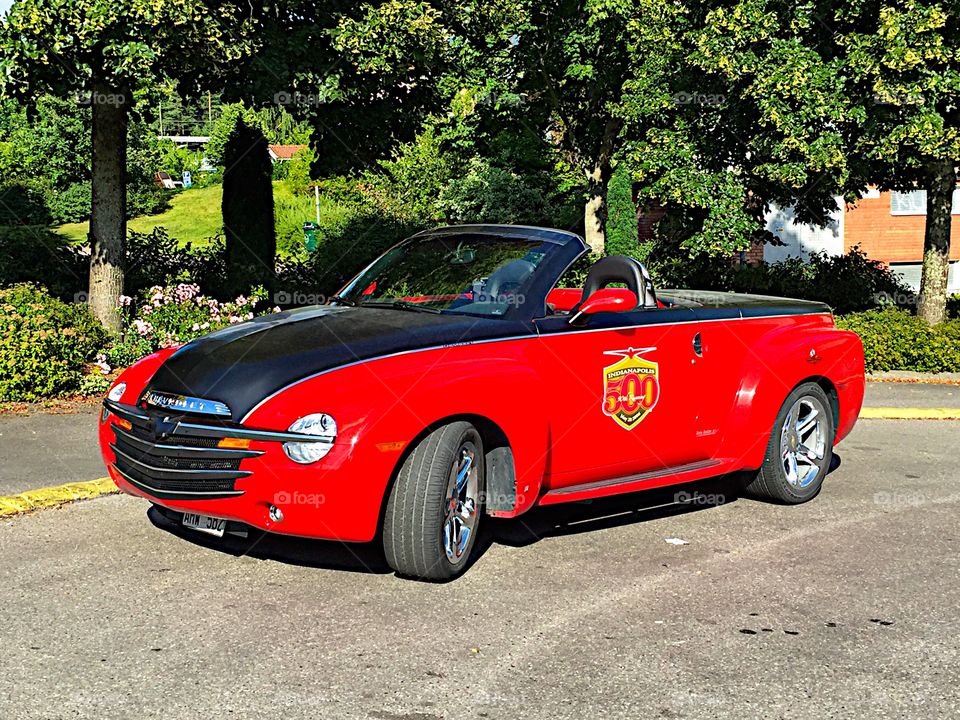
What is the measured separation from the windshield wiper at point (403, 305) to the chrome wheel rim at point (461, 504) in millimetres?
1000

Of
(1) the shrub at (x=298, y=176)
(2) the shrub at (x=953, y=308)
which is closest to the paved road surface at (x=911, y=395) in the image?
(2) the shrub at (x=953, y=308)

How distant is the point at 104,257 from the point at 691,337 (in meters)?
8.97

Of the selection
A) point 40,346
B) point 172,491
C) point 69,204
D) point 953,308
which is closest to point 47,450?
point 40,346

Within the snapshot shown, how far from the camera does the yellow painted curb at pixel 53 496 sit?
6934mm

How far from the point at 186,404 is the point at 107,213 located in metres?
9.15

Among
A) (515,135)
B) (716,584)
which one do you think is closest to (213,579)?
(716,584)

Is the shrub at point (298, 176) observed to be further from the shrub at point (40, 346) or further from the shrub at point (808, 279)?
the shrub at point (40, 346)

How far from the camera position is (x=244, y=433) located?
524 centimetres

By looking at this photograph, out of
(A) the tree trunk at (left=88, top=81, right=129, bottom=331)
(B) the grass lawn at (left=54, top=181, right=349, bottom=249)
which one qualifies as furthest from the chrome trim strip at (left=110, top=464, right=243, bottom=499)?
(B) the grass lawn at (left=54, top=181, right=349, bottom=249)

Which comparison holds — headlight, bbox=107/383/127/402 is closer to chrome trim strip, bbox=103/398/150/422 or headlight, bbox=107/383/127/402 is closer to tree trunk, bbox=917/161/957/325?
chrome trim strip, bbox=103/398/150/422

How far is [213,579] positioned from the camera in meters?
5.63

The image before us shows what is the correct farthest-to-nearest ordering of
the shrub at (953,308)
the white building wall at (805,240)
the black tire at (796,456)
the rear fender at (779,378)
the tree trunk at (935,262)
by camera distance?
the white building wall at (805,240) → the shrub at (953,308) → the tree trunk at (935,262) → the black tire at (796,456) → the rear fender at (779,378)

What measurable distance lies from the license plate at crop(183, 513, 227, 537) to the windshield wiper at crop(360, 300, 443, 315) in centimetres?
167

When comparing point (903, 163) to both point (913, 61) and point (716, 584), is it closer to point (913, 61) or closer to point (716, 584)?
point (913, 61)
